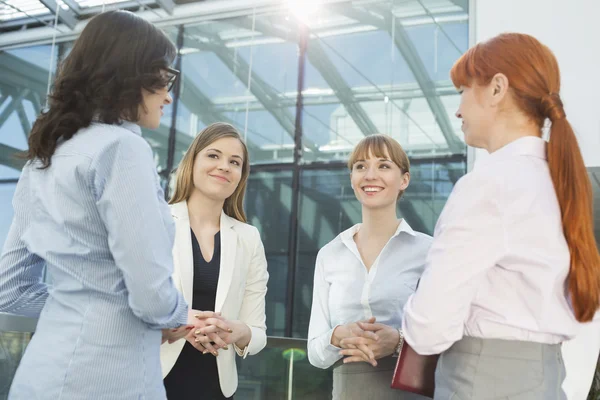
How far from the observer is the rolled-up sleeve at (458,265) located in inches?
49.4

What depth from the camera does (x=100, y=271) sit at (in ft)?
4.15

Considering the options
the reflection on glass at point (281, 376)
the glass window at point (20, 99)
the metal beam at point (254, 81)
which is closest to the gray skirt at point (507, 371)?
the reflection on glass at point (281, 376)

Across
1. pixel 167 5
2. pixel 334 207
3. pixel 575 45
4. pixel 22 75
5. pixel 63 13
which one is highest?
pixel 167 5

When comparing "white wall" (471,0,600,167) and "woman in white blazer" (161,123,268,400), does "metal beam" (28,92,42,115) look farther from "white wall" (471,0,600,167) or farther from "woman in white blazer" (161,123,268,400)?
"woman in white blazer" (161,123,268,400)

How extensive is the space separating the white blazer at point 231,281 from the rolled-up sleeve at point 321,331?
0.63 feet

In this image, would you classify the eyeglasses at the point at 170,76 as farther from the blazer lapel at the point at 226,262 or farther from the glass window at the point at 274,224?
the glass window at the point at 274,224

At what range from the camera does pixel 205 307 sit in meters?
2.17

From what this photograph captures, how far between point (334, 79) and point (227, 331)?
525 cm

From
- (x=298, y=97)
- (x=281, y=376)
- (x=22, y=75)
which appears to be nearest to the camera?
(x=281, y=376)

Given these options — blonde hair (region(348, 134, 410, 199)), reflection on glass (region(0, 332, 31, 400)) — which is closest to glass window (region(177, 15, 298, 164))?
reflection on glass (region(0, 332, 31, 400))

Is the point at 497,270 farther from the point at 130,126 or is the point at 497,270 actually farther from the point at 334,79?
the point at 334,79

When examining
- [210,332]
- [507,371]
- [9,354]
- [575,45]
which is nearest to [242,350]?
[210,332]

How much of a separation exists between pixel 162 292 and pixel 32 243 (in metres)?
0.34

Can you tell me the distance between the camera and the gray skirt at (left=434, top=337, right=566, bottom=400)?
1.28 meters
